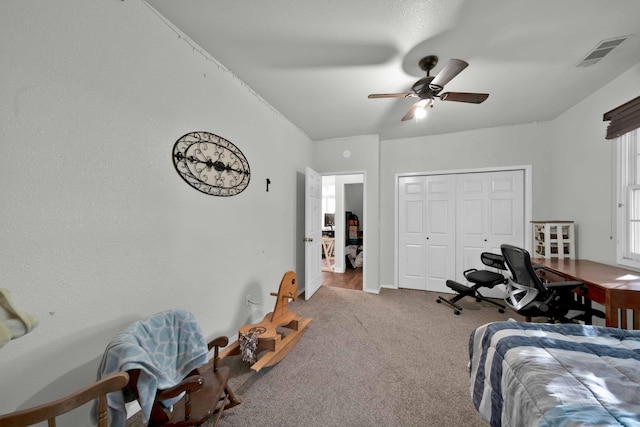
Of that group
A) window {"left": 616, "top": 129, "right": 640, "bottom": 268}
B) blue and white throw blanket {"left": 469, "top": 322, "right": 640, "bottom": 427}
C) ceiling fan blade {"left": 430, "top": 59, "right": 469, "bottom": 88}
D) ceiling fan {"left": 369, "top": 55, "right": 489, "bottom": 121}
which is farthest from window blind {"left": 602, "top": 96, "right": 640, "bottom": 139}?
blue and white throw blanket {"left": 469, "top": 322, "right": 640, "bottom": 427}

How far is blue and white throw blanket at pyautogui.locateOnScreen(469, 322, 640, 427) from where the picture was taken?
2.19 ft

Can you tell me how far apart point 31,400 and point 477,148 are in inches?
190

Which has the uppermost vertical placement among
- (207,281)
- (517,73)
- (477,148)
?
(517,73)

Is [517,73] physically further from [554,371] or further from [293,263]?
[293,263]

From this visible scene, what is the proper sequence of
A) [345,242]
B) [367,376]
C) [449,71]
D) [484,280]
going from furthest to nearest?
[345,242], [484,280], [367,376], [449,71]

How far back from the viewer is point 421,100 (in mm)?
2055

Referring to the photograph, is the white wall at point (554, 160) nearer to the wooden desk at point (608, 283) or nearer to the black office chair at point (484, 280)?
the wooden desk at point (608, 283)

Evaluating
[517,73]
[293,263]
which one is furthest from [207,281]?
[517,73]

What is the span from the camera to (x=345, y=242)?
16.8ft

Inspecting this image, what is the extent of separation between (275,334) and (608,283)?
264cm

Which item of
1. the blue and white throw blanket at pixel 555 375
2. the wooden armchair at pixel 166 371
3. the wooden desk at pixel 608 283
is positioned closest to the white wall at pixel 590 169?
the wooden desk at pixel 608 283

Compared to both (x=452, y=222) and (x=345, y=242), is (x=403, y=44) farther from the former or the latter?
(x=345, y=242)

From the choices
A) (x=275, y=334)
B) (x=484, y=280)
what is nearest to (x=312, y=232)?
(x=275, y=334)

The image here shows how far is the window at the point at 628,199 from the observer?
2.05 m
